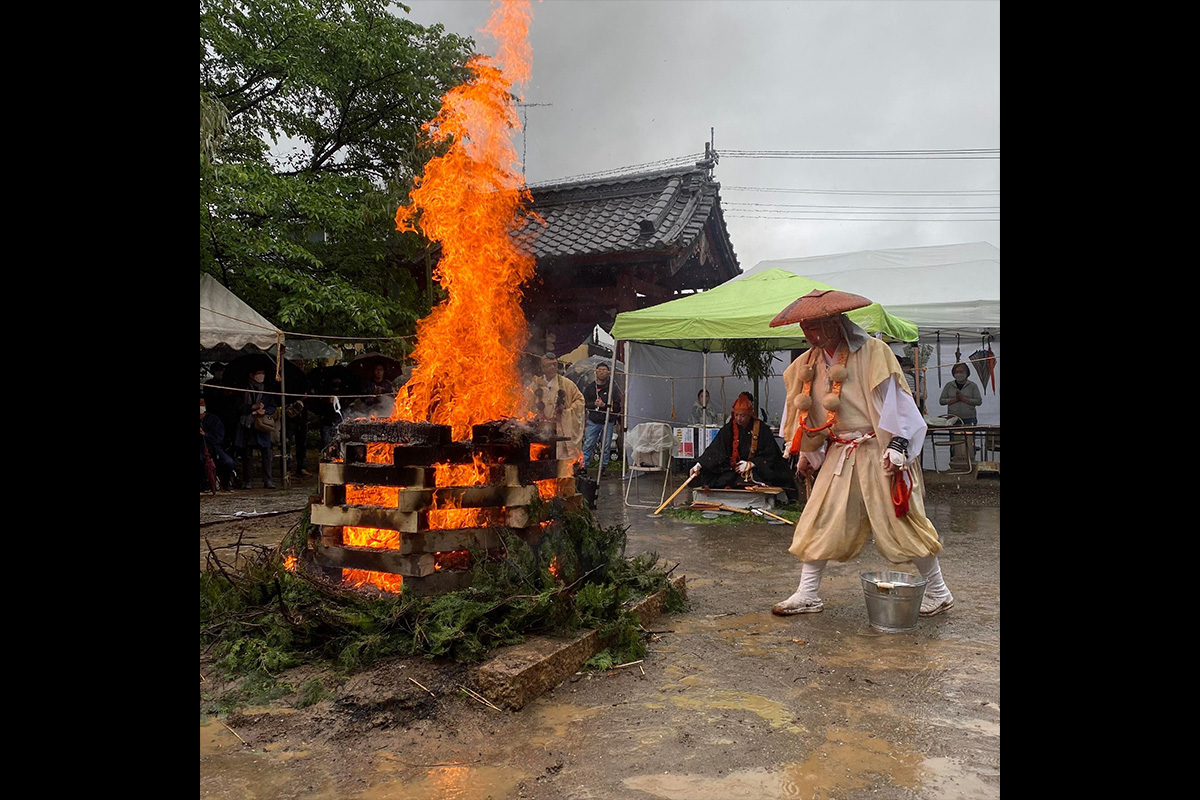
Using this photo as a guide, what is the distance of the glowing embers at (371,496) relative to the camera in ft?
14.1

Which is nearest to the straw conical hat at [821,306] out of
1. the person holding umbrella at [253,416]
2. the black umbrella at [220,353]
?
the person holding umbrella at [253,416]

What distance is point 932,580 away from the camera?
4.78m

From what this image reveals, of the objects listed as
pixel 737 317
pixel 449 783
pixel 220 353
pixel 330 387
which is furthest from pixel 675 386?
pixel 449 783

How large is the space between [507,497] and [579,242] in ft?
28.4

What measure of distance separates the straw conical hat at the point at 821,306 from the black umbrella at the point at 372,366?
9.74 metres

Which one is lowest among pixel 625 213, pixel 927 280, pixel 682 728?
pixel 682 728

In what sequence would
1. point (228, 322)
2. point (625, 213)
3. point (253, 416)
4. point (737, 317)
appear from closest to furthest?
1. point (737, 317)
2. point (228, 322)
3. point (253, 416)
4. point (625, 213)

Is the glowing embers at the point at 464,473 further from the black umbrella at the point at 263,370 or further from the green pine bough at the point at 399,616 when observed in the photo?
the black umbrella at the point at 263,370

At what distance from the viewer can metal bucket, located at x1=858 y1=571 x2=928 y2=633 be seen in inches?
169

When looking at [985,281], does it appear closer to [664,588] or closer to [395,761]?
[664,588]

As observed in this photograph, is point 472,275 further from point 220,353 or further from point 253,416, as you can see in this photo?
point 220,353

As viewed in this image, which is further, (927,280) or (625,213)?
(927,280)

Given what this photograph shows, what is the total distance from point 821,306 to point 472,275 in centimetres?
242

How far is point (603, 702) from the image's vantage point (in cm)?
327
